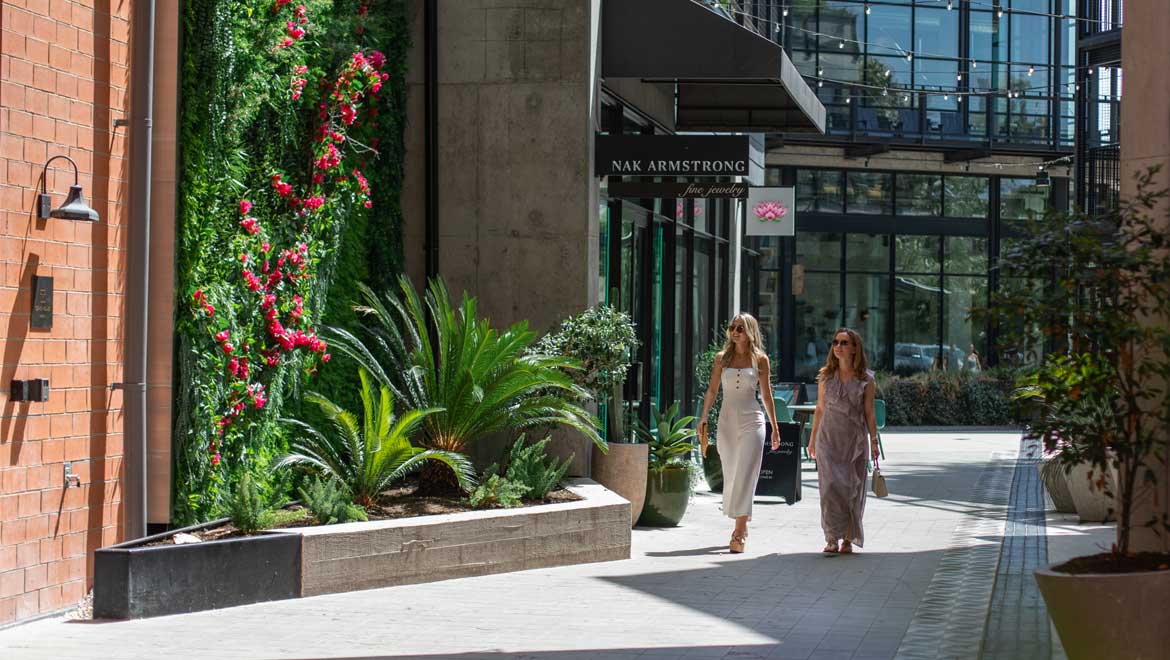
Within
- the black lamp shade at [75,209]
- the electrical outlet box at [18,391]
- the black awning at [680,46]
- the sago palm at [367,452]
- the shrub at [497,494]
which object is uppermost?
the black awning at [680,46]

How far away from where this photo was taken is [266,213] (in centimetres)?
1034

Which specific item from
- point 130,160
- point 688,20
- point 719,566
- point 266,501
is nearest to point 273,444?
point 266,501

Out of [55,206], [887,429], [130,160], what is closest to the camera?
[55,206]

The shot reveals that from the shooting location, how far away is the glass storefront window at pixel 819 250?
36.7m

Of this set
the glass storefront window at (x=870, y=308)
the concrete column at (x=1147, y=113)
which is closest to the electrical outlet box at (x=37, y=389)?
the concrete column at (x=1147, y=113)

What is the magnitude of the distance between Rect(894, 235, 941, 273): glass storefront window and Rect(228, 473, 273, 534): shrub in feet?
97.5

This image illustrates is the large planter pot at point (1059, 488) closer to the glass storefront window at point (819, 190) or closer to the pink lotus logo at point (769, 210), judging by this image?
the pink lotus logo at point (769, 210)

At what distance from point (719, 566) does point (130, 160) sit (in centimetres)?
493

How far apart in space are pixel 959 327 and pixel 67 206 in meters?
31.9

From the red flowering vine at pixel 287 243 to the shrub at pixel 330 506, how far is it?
0.67 meters

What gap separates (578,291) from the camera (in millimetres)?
12852

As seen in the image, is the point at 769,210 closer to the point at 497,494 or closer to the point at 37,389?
the point at 497,494

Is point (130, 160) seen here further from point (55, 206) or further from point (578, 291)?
point (578, 291)

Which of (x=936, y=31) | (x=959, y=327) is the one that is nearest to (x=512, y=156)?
(x=936, y=31)
